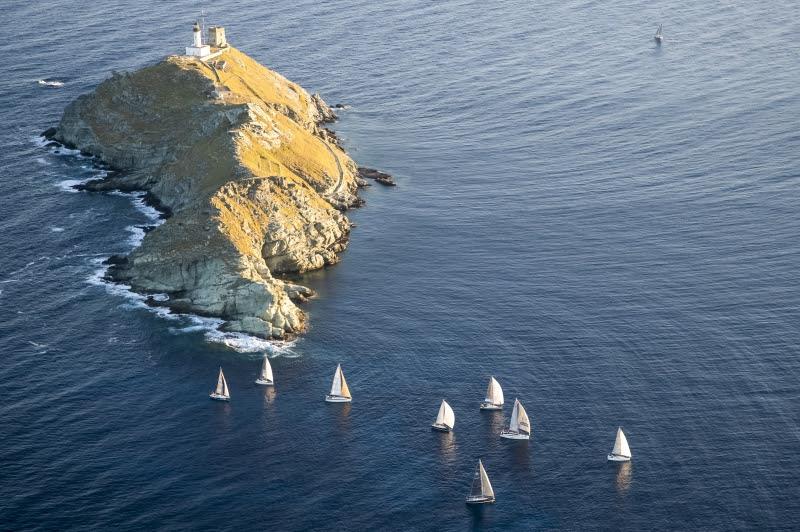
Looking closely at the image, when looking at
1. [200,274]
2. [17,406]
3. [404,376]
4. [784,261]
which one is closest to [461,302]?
[404,376]

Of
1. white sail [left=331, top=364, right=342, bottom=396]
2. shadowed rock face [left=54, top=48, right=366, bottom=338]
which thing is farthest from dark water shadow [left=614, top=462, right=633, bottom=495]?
shadowed rock face [left=54, top=48, right=366, bottom=338]

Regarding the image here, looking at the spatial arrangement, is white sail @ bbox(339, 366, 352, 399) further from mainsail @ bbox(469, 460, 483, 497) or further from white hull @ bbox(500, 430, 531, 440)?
mainsail @ bbox(469, 460, 483, 497)

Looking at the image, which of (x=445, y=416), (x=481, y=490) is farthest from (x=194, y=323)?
(x=481, y=490)

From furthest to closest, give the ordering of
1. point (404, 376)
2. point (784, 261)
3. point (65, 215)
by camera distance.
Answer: point (65, 215) → point (784, 261) → point (404, 376)

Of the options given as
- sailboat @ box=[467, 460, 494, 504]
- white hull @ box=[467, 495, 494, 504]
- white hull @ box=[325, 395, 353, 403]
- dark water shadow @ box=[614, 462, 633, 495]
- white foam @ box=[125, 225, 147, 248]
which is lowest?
dark water shadow @ box=[614, 462, 633, 495]

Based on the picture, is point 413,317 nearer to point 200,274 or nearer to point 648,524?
point 200,274

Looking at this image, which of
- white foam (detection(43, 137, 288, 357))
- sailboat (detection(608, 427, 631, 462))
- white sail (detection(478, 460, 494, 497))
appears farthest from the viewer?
white foam (detection(43, 137, 288, 357))
